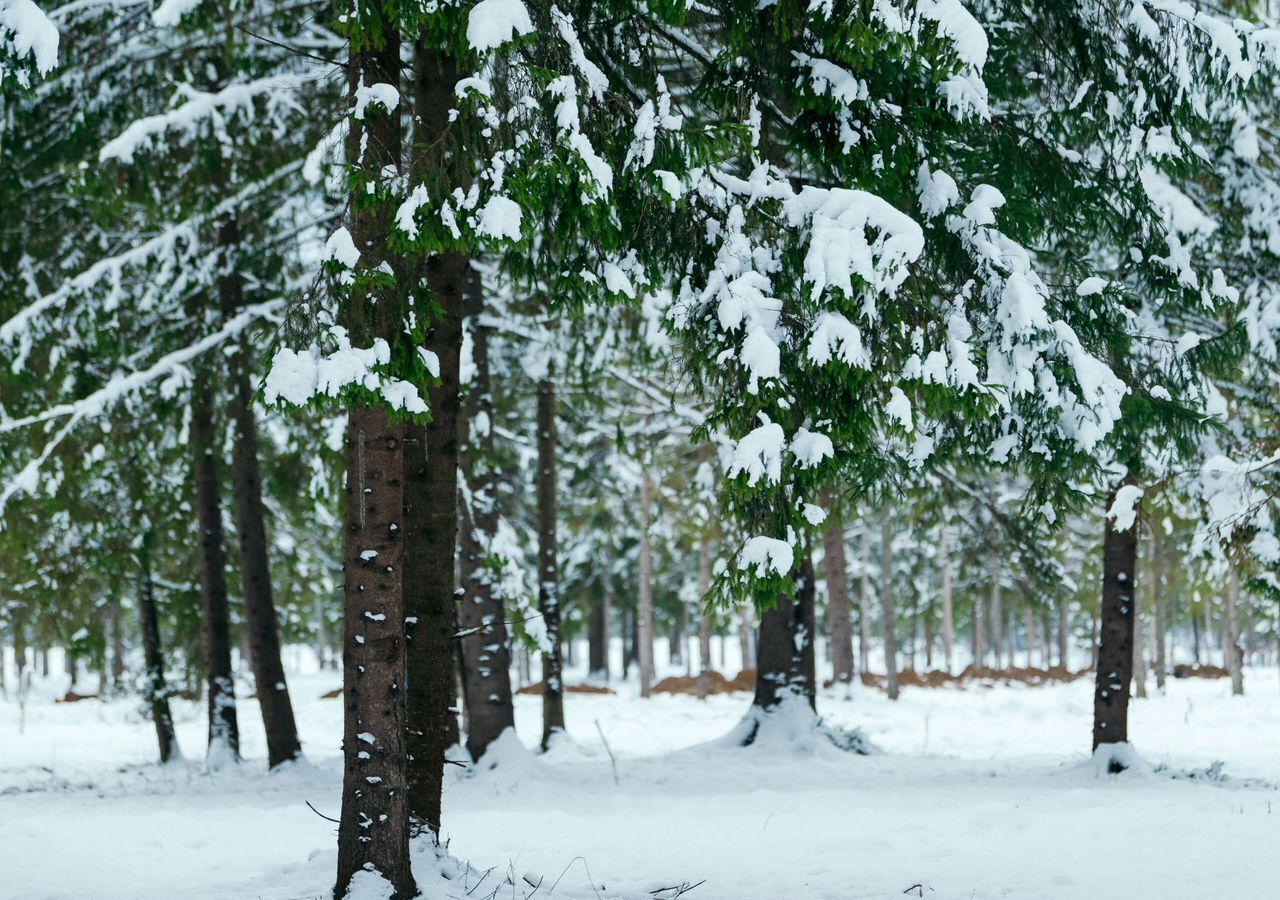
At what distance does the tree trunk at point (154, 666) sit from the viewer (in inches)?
528

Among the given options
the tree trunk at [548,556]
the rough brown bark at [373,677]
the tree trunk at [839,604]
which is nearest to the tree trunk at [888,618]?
the tree trunk at [839,604]

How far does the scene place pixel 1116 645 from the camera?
10.7 meters

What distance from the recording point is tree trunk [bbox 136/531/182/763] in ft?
44.0

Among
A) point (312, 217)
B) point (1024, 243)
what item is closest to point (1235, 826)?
point (1024, 243)

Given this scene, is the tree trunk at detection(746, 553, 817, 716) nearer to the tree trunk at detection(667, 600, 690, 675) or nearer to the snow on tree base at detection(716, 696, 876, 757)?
the snow on tree base at detection(716, 696, 876, 757)

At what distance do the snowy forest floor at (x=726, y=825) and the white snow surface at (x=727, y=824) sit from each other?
0.03 m

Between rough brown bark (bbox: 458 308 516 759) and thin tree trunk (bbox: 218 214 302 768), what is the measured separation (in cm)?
213

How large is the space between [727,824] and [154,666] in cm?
909

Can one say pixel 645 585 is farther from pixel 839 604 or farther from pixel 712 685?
pixel 712 685

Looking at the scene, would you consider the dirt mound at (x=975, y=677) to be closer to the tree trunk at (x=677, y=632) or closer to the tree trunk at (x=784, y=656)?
the tree trunk at (x=677, y=632)

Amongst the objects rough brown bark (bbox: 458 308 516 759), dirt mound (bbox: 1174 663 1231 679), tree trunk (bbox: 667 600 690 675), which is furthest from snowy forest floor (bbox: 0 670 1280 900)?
tree trunk (bbox: 667 600 690 675)

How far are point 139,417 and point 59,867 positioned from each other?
5743 millimetres

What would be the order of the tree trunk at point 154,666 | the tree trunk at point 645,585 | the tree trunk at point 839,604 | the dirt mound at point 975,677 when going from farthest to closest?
1. the dirt mound at point 975,677
2. the tree trunk at point 645,585
3. the tree trunk at point 839,604
4. the tree trunk at point 154,666

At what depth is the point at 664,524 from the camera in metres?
23.3
